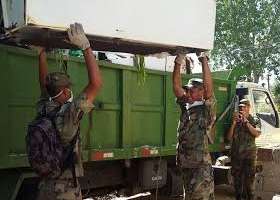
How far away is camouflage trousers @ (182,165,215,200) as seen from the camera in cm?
486

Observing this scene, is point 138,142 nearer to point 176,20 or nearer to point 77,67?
point 77,67

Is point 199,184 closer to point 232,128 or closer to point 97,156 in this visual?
point 97,156

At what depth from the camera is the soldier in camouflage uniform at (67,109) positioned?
3355 mm

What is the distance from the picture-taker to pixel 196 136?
4977 millimetres

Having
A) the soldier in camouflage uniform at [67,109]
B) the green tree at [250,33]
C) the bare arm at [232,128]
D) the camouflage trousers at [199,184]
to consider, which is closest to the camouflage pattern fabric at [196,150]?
the camouflage trousers at [199,184]

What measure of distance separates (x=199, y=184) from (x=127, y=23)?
200cm

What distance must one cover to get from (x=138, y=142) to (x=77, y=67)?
1.36 metres

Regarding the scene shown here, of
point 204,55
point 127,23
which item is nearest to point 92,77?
point 127,23

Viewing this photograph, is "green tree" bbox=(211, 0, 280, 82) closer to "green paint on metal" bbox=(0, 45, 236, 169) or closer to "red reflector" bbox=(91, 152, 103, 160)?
"green paint on metal" bbox=(0, 45, 236, 169)

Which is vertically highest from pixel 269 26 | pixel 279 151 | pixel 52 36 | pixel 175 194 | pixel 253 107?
pixel 269 26

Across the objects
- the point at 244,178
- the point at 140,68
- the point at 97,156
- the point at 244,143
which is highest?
the point at 140,68

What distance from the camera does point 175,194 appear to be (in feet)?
22.8

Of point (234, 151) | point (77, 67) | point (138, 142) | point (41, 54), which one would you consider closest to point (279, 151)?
point (234, 151)

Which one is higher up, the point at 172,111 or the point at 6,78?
the point at 6,78
